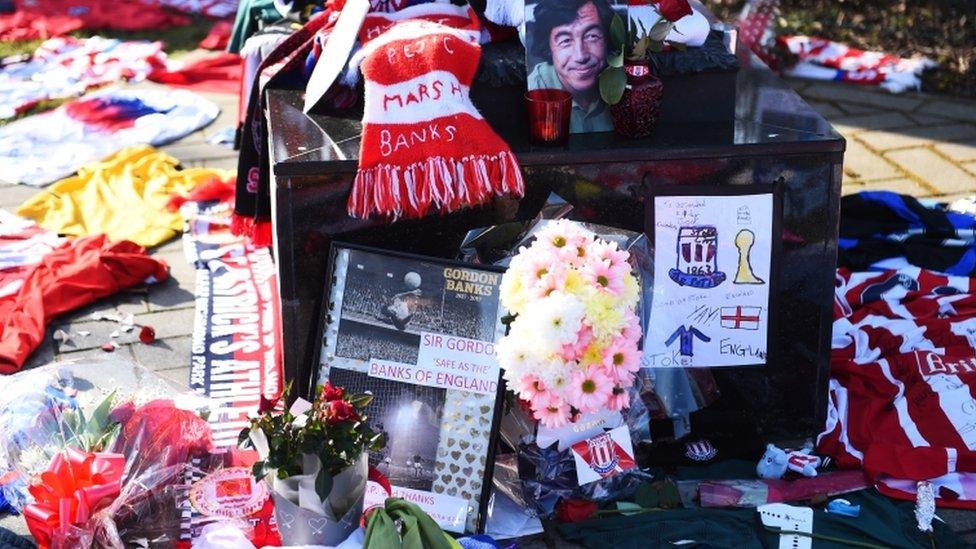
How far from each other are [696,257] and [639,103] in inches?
17.0

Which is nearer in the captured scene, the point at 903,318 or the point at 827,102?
the point at 903,318

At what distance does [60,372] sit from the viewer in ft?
10.7

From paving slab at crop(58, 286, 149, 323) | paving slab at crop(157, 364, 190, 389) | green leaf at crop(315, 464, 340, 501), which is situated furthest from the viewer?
paving slab at crop(58, 286, 149, 323)

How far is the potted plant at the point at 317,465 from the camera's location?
254 cm

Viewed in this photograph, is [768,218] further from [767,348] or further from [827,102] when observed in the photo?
[827,102]

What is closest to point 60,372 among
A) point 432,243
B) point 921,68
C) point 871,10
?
point 432,243

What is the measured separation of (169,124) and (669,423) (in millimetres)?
3309

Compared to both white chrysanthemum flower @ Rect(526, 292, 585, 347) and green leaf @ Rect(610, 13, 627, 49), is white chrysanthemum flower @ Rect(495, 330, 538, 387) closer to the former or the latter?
white chrysanthemum flower @ Rect(526, 292, 585, 347)

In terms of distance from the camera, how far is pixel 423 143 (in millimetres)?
3072

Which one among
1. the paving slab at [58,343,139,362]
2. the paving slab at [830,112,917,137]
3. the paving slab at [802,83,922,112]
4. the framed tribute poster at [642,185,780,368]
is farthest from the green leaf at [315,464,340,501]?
the paving slab at [802,83,922,112]

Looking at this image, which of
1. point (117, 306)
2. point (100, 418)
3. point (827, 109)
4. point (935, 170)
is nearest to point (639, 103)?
point (100, 418)

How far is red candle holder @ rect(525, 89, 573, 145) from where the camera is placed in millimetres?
3115

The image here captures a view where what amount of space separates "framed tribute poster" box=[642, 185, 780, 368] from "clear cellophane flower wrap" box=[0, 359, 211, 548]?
125 cm

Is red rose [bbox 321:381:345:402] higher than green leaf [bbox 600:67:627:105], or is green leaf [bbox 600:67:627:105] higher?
green leaf [bbox 600:67:627:105]
